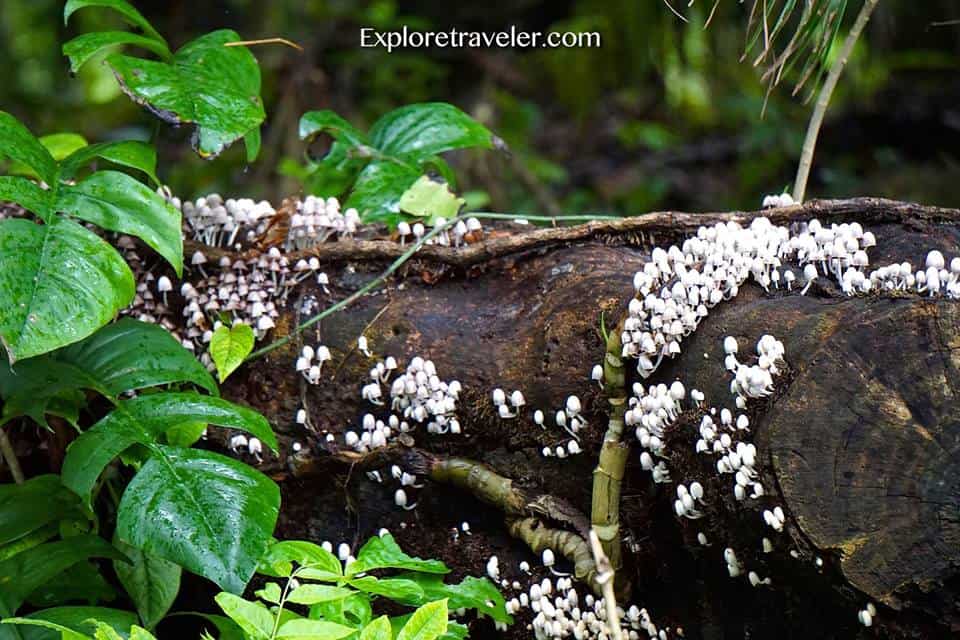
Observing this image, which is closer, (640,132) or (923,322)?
(923,322)

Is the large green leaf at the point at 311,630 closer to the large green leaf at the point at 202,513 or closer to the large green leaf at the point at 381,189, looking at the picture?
the large green leaf at the point at 202,513

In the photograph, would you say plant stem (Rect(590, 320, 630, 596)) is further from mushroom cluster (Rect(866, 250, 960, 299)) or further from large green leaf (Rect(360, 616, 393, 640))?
large green leaf (Rect(360, 616, 393, 640))

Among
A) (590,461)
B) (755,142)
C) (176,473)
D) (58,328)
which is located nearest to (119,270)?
(58,328)

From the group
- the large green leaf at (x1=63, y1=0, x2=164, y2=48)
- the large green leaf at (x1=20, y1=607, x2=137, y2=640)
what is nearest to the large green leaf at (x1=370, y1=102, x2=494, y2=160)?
the large green leaf at (x1=63, y1=0, x2=164, y2=48)

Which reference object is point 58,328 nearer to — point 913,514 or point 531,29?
point 913,514

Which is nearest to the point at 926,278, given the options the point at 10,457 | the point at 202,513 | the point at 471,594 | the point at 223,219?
the point at 471,594

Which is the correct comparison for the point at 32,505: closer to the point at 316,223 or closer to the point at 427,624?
the point at 316,223
